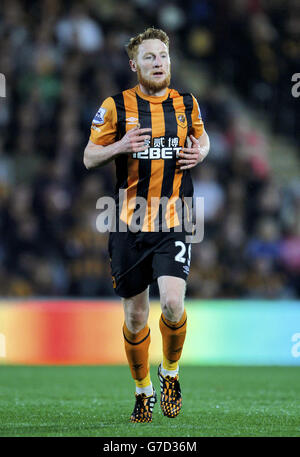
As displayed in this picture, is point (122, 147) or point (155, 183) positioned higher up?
point (122, 147)

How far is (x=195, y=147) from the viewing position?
5.36 meters

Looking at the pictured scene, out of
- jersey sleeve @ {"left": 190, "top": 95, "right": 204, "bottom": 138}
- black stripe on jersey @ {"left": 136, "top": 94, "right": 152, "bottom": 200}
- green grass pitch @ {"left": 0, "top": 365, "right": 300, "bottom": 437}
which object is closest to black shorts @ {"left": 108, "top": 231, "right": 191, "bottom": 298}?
black stripe on jersey @ {"left": 136, "top": 94, "right": 152, "bottom": 200}

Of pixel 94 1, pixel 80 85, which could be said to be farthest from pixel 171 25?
pixel 80 85

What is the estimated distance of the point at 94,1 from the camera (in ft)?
41.5

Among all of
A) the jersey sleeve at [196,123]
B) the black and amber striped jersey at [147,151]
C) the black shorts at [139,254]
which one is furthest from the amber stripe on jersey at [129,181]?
the jersey sleeve at [196,123]

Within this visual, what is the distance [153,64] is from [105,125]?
0.45 meters

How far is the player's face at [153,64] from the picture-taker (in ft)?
17.5

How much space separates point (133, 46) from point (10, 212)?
4.93 m

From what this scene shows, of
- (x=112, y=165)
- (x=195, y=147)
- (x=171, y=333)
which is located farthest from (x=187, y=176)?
(x=112, y=165)

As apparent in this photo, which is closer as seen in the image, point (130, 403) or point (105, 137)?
point (105, 137)

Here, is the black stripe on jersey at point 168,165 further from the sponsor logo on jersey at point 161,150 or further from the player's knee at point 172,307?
the player's knee at point 172,307

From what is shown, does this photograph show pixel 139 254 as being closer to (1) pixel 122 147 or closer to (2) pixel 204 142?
(1) pixel 122 147

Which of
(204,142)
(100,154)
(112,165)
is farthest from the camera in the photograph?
(112,165)
